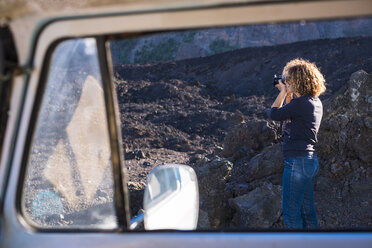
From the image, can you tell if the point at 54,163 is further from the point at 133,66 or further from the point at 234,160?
the point at 133,66

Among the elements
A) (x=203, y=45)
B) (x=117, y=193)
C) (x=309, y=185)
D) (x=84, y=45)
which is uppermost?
(x=203, y=45)

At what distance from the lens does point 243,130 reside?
664cm

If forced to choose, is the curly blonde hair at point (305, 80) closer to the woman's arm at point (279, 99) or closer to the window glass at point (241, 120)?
the woman's arm at point (279, 99)

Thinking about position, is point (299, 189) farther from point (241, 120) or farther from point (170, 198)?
point (241, 120)

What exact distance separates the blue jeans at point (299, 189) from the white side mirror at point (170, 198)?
1538mm

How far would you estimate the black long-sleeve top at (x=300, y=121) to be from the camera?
3.10 metres

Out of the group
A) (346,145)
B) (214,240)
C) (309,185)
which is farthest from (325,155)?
(214,240)

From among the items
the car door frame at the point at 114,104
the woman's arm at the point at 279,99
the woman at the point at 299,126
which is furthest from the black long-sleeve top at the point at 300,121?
the car door frame at the point at 114,104

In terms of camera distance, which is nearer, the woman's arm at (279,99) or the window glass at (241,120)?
the woman's arm at (279,99)

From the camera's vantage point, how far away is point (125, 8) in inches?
42.1

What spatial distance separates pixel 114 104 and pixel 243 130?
5501 millimetres

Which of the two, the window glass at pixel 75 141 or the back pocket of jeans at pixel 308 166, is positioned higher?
the window glass at pixel 75 141

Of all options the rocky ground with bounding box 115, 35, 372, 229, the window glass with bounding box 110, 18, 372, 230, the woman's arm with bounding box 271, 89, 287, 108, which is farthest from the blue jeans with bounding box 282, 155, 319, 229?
the rocky ground with bounding box 115, 35, 372, 229

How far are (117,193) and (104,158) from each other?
11 centimetres
